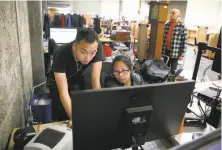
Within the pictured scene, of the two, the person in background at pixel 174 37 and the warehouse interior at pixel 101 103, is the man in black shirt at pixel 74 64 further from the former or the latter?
the person in background at pixel 174 37

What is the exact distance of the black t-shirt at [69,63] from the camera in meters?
1.46

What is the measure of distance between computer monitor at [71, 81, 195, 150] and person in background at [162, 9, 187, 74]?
3.13 m

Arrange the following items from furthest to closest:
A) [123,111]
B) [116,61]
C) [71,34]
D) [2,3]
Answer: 1. [71,34]
2. [116,61]
3. [2,3]
4. [123,111]

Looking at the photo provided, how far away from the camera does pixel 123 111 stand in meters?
0.77

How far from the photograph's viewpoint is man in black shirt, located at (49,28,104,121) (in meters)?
1.28

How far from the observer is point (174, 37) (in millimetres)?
3986

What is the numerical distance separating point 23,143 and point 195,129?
3.67 ft

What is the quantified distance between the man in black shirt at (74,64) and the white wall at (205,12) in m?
7.72

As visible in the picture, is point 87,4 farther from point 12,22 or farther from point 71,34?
point 12,22

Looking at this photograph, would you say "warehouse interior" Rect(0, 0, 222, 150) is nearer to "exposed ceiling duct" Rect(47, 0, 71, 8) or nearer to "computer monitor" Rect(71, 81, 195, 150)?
"computer monitor" Rect(71, 81, 195, 150)

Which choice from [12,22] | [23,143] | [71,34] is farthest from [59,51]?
[71,34]

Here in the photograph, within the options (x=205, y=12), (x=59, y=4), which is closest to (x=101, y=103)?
(x=205, y=12)

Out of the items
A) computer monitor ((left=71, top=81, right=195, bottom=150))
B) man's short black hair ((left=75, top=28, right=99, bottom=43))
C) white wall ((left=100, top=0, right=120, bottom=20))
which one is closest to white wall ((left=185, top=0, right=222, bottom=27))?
white wall ((left=100, top=0, right=120, bottom=20))

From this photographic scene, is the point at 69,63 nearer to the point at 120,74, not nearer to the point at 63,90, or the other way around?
the point at 63,90
